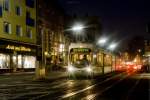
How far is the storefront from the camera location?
182 ft

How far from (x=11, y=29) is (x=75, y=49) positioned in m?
18.6

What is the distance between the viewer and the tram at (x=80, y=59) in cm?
4212

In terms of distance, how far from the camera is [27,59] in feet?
211

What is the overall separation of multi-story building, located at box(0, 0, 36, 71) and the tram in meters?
14.8

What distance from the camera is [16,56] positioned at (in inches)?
2352

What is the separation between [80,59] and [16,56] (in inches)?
762

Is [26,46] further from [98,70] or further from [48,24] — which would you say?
[98,70]

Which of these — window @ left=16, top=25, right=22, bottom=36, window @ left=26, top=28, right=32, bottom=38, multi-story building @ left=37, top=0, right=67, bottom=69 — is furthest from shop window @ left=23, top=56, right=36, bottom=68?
multi-story building @ left=37, top=0, right=67, bottom=69

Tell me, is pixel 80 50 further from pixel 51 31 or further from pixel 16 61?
pixel 51 31

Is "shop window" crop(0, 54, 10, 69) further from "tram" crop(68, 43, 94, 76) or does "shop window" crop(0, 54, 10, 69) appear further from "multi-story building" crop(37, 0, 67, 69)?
"tram" crop(68, 43, 94, 76)

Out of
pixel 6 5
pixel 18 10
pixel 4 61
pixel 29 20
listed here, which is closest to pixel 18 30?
pixel 18 10

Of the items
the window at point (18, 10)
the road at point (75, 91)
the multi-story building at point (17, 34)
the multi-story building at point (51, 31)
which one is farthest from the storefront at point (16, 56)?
the road at point (75, 91)

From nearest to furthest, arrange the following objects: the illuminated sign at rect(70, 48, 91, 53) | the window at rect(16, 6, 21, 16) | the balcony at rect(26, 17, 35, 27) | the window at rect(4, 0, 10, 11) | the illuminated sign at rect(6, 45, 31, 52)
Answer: the illuminated sign at rect(70, 48, 91, 53), the illuminated sign at rect(6, 45, 31, 52), the window at rect(4, 0, 10, 11), the window at rect(16, 6, 21, 16), the balcony at rect(26, 17, 35, 27)

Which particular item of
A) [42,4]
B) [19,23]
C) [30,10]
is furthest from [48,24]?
[19,23]
